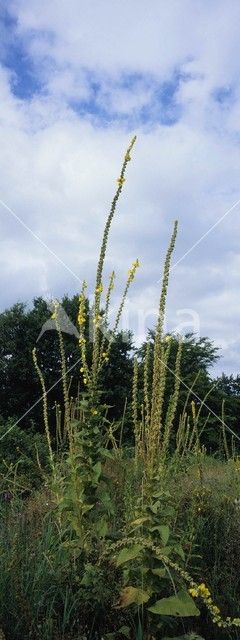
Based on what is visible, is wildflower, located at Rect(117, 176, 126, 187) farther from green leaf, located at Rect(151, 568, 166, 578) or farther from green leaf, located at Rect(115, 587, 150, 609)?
green leaf, located at Rect(115, 587, 150, 609)

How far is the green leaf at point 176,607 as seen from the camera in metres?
4.13

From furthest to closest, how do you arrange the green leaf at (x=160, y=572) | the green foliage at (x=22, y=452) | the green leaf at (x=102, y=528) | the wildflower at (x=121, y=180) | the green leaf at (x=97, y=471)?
the green foliage at (x=22, y=452) < the wildflower at (x=121, y=180) < the green leaf at (x=97, y=471) < the green leaf at (x=102, y=528) < the green leaf at (x=160, y=572)

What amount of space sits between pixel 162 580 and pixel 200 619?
963mm

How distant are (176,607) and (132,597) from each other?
27 cm

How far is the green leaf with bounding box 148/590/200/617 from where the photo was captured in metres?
4.13

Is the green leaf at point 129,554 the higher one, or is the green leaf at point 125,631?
the green leaf at point 129,554

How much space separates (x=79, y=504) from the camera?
4.80 m

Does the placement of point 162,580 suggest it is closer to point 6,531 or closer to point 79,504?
point 79,504

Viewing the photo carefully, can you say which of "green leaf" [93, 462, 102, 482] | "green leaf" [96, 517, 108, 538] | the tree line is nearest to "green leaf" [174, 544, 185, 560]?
"green leaf" [96, 517, 108, 538]

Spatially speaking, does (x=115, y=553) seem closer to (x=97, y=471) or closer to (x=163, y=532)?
(x=97, y=471)

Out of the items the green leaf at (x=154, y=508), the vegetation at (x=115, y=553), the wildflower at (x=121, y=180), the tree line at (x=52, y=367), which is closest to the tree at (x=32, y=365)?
the tree line at (x=52, y=367)

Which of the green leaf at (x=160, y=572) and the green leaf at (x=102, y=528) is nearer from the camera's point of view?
the green leaf at (x=160, y=572)

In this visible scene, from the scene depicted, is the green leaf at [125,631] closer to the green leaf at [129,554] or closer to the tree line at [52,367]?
the green leaf at [129,554]

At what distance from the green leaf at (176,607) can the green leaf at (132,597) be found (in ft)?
0.24
